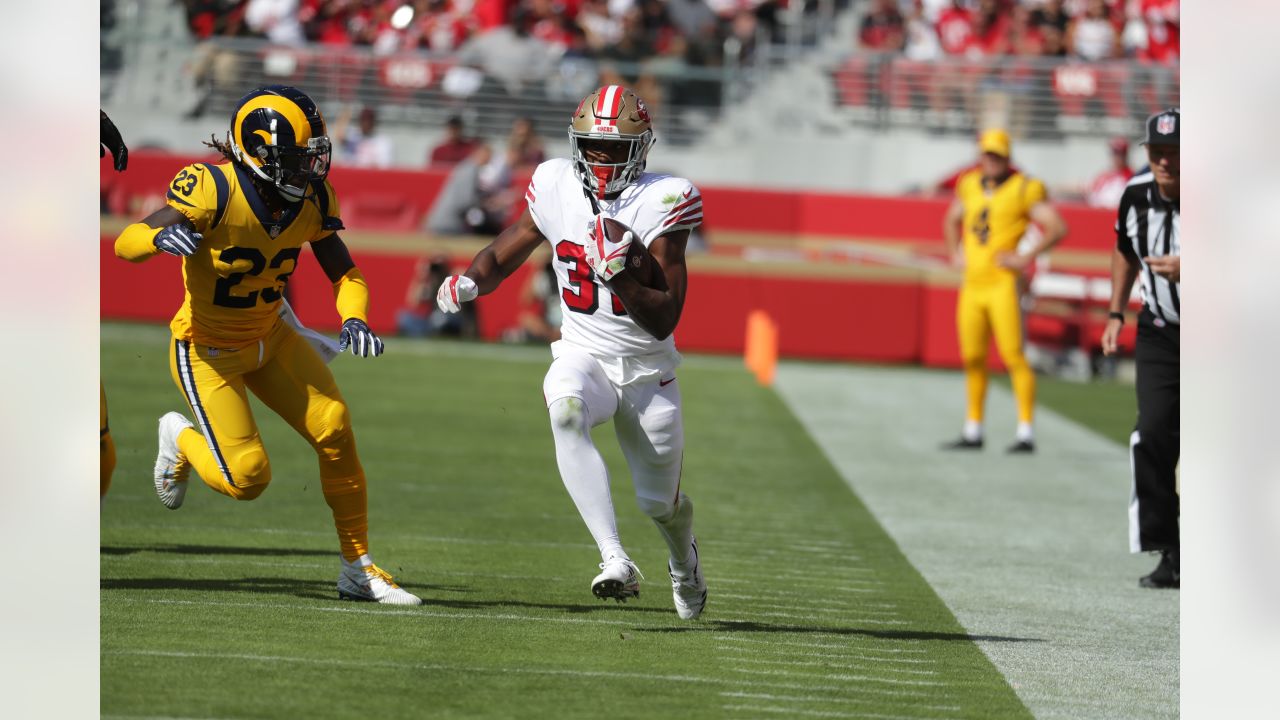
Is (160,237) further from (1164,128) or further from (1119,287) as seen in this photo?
(1119,287)

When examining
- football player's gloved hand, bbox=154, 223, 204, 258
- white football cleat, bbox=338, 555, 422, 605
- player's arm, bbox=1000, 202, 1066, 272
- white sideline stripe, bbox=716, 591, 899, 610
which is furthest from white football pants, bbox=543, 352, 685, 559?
player's arm, bbox=1000, 202, 1066, 272

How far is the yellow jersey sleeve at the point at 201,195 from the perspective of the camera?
5.80m

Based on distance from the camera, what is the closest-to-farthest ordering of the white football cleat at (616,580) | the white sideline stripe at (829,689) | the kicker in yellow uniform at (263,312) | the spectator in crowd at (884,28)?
the white sideline stripe at (829,689), the white football cleat at (616,580), the kicker in yellow uniform at (263,312), the spectator in crowd at (884,28)

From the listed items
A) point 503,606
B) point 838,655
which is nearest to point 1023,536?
point 838,655

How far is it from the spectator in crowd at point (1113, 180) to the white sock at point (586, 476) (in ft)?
46.0

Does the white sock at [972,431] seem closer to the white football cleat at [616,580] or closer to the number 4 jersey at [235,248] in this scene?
the number 4 jersey at [235,248]

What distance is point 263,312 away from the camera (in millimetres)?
6152

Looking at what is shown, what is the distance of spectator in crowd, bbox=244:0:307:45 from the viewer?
71.6 feet

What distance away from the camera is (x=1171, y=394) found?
7.57 m

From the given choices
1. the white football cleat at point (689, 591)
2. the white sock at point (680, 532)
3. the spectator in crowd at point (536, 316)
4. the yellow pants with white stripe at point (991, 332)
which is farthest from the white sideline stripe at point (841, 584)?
the spectator in crowd at point (536, 316)

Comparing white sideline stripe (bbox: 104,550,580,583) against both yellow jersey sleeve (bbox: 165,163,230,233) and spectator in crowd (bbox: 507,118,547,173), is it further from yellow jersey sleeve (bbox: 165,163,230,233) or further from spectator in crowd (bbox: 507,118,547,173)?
spectator in crowd (bbox: 507,118,547,173)

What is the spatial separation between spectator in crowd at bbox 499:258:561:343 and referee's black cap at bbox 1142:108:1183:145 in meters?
10.9

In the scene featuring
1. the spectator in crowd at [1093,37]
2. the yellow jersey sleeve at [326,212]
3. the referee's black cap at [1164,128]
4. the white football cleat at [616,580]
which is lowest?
the white football cleat at [616,580]

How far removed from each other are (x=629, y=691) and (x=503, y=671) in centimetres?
41
